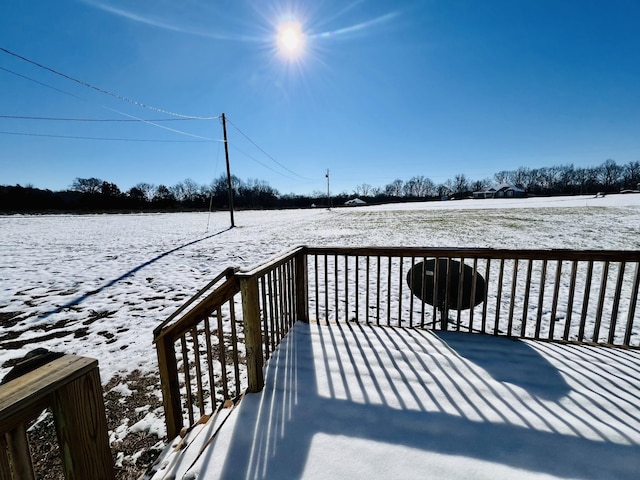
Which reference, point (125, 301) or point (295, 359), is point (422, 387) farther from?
point (125, 301)

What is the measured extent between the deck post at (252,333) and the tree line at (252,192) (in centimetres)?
2906

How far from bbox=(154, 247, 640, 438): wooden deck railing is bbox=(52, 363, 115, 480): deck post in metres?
0.69

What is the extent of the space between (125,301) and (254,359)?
168 inches

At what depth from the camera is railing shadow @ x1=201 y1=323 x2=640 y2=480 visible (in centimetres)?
178

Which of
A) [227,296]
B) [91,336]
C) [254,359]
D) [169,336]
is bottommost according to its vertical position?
[91,336]

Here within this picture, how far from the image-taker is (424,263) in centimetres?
374

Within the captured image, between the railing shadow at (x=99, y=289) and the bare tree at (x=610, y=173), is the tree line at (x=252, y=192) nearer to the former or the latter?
the bare tree at (x=610, y=173)

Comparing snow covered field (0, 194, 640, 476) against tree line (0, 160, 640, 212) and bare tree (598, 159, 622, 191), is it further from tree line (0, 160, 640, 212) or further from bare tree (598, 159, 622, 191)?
bare tree (598, 159, 622, 191)

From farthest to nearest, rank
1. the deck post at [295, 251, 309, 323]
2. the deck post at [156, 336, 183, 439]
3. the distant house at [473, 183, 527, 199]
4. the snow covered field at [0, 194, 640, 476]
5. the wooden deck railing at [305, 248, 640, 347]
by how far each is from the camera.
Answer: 1. the distant house at [473, 183, 527, 199]
2. the snow covered field at [0, 194, 640, 476]
3. the deck post at [295, 251, 309, 323]
4. the wooden deck railing at [305, 248, 640, 347]
5. the deck post at [156, 336, 183, 439]

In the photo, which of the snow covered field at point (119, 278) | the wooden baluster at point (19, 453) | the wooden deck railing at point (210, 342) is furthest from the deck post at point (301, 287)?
the wooden baluster at point (19, 453)

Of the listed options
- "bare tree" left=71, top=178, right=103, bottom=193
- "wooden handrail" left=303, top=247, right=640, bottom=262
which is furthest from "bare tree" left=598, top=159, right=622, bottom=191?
"bare tree" left=71, top=178, right=103, bottom=193

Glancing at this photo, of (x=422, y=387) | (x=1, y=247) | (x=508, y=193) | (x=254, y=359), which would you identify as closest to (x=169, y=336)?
(x=254, y=359)

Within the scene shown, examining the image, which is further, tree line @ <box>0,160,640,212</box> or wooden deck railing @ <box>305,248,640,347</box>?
tree line @ <box>0,160,640,212</box>

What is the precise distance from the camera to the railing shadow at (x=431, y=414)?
70.2 inches
